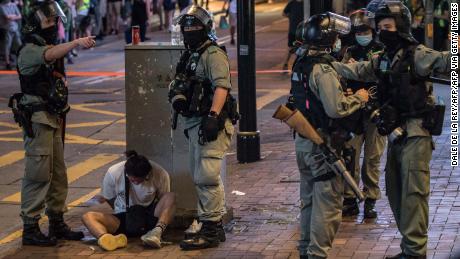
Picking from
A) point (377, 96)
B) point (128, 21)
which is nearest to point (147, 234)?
point (377, 96)

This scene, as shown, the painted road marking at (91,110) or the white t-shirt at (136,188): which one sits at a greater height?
the white t-shirt at (136,188)

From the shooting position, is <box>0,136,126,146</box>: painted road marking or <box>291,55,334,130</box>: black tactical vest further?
<box>0,136,126,146</box>: painted road marking

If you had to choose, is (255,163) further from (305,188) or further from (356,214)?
(305,188)

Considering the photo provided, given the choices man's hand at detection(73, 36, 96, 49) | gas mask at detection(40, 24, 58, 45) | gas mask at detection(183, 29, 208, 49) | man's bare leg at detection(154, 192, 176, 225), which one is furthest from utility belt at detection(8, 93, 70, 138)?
gas mask at detection(183, 29, 208, 49)

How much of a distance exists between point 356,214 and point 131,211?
1996 mm

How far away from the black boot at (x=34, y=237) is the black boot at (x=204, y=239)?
3.64ft

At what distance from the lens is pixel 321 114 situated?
741 cm

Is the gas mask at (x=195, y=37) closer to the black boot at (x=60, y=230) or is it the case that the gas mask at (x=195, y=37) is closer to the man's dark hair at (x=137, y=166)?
the man's dark hair at (x=137, y=166)

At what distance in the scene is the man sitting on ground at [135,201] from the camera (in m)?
8.58

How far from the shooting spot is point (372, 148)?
926 cm

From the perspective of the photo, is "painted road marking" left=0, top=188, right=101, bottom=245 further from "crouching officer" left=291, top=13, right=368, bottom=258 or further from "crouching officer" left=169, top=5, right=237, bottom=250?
"crouching officer" left=291, top=13, right=368, bottom=258

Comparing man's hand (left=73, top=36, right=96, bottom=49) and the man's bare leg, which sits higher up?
man's hand (left=73, top=36, right=96, bottom=49)

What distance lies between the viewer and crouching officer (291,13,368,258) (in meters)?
7.28

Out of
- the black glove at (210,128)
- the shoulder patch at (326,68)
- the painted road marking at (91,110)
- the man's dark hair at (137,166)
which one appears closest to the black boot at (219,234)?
the man's dark hair at (137,166)
